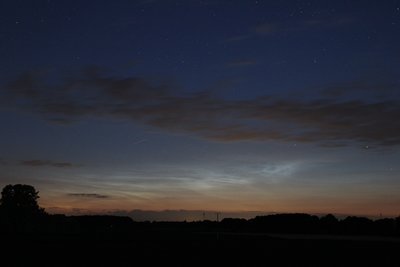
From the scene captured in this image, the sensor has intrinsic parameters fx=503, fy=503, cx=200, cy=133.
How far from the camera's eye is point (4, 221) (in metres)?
101

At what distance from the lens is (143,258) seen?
43.2m

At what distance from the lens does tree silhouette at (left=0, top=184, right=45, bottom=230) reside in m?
101

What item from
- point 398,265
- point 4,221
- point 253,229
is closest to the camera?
point 398,265

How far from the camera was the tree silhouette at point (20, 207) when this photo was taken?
332ft

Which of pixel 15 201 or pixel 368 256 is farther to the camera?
pixel 15 201

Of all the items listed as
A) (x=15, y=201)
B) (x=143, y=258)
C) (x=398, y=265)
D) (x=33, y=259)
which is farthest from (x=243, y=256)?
(x=15, y=201)

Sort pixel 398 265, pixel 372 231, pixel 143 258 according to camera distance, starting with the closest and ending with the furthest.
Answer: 1. pixel 398 265
2. pixel 143 258
3. pixel 372 231

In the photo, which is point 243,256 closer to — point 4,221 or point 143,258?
point 143,258

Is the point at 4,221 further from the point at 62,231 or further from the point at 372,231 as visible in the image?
the point at 372,231

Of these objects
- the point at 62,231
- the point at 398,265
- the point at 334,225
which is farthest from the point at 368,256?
the point at 62,231

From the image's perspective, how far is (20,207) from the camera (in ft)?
337

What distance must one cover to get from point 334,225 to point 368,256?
5890cm

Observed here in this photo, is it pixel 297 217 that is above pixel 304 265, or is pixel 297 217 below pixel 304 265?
above

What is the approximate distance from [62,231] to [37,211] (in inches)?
292
